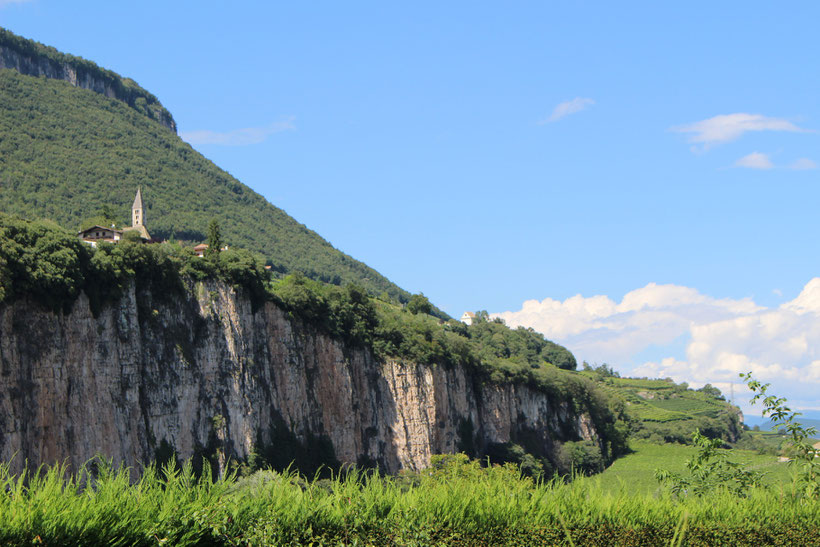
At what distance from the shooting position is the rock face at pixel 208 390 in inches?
1679

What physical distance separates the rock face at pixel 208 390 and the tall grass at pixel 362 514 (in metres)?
17.0

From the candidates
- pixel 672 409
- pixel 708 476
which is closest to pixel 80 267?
pixel 708 476

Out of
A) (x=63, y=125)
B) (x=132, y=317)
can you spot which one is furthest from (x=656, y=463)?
(x=63, y=125)

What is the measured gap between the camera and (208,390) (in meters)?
56.5

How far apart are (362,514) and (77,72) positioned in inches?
6384

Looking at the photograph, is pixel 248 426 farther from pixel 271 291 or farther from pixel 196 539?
pixel 196 539

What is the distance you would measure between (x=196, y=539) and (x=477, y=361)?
79.3 m

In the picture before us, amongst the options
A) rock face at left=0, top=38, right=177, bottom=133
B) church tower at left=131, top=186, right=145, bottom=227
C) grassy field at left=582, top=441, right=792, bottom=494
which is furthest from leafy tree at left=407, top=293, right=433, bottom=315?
rock face at left=0, top=38, right=177, bottom=133

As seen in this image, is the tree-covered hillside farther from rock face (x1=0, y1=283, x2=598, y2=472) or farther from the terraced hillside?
the terraced hillside

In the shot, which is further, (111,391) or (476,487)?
(111,391)

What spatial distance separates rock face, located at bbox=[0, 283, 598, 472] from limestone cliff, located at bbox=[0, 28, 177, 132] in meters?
106

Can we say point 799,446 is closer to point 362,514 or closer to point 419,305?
point 362,514

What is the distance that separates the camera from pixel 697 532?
1658 centimetres

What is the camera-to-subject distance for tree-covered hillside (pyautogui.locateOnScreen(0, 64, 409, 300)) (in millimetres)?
114812
